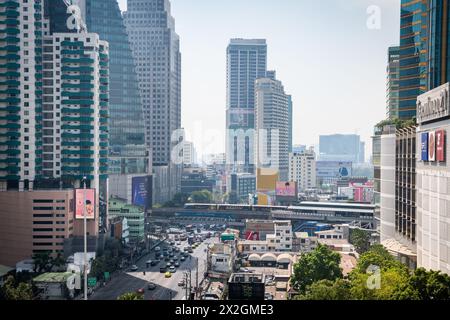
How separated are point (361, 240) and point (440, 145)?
66.8 ft

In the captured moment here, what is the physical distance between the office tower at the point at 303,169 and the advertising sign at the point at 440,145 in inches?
2561

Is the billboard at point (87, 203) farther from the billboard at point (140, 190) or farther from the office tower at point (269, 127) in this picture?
Answer: the office tower at point (269, 127)

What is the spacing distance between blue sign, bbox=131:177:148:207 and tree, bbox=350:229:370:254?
20.3m

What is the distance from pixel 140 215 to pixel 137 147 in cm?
1405

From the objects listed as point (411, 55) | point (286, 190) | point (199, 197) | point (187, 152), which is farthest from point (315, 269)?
point (187, 152)

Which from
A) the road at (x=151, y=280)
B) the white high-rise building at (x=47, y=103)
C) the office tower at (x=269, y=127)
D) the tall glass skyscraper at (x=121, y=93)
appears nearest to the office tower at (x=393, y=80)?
the road at (x=151, y=280)

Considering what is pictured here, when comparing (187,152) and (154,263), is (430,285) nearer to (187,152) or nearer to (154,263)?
(154,263)

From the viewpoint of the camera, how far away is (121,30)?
176 feet

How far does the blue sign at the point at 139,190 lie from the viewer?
49.0 m

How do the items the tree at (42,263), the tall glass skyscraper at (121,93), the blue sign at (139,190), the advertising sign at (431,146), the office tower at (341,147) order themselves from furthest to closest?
the office tower at (341,147), the tall glass skyscraper at (121,93), the blue sign at (139,190), the tree at (42,263), the advertising sign at (431,146)
